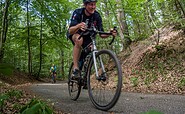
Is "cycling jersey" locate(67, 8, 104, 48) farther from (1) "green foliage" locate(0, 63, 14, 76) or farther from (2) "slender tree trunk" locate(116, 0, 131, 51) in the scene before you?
(2) "slender tree trunk" locate(116, 0, 131, 51)

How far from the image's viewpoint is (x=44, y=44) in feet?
61.0

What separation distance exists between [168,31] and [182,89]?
5.22 m

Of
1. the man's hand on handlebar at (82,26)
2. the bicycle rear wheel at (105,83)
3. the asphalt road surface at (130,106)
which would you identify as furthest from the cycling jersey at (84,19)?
the asphalt road surface at (130,106)

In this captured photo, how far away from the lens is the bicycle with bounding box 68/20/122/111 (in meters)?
2.99

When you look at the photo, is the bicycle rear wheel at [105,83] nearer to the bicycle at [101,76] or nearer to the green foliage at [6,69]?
the bicycle at [101,76]

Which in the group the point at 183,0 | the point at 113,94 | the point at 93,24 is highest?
the point at 183,0

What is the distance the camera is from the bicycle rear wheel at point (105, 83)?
117 inches

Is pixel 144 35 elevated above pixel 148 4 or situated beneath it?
situated beneath

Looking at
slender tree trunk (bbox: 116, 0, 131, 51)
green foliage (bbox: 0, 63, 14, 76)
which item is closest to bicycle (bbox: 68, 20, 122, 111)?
green foliage (bbox: 0, 63, 14, 76)

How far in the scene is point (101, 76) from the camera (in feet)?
10.6

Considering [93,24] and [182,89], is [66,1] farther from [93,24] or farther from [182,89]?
[93,24]

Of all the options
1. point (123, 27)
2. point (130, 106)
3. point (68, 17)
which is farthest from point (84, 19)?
point (68, 17)

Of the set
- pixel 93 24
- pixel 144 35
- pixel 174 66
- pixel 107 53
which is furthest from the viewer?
pixel 144 35

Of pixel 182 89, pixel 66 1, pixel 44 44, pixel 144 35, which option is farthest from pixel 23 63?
pixel 182 89
